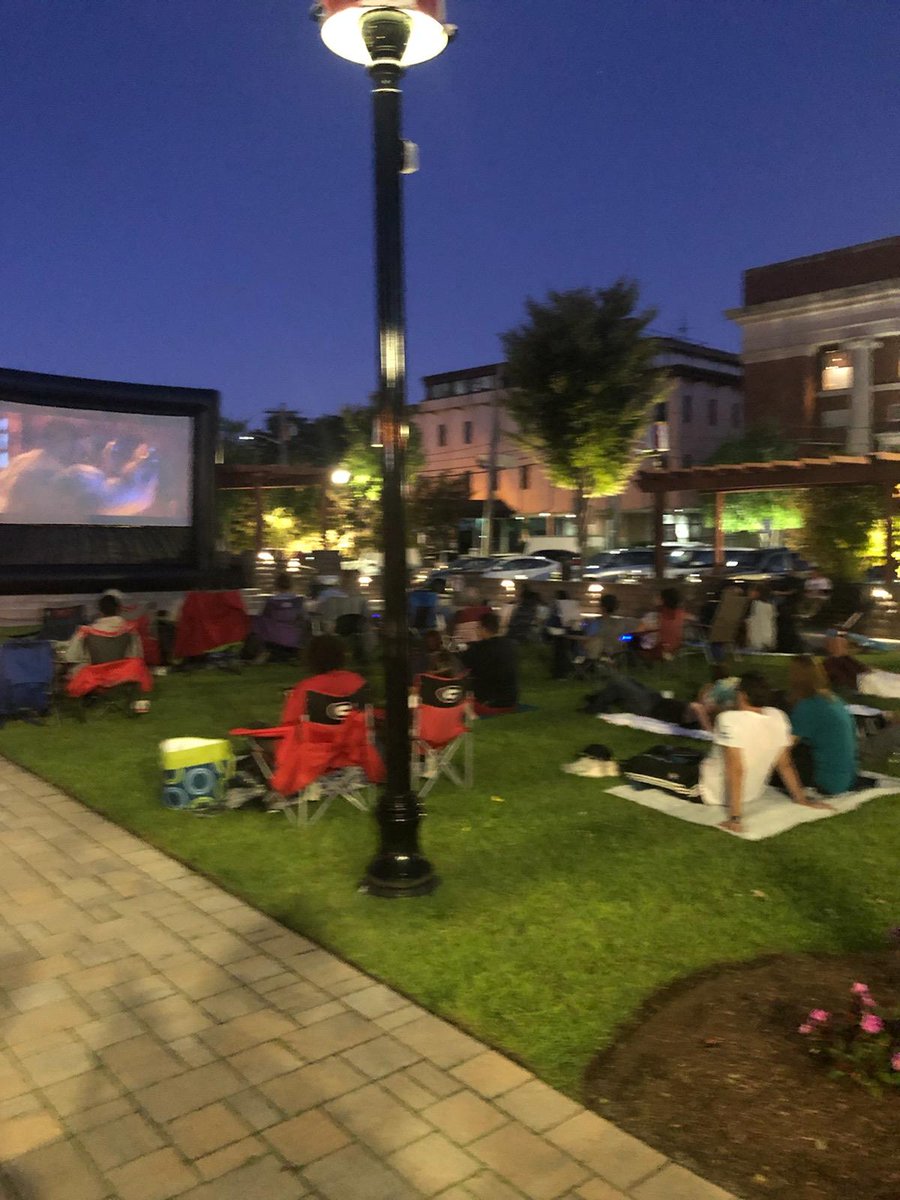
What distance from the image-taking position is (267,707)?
9703 millimetres

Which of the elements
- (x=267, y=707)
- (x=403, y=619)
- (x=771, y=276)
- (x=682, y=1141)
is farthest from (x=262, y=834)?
(x=771, y=276)

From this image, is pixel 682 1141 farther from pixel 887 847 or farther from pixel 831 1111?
pixel 887 847

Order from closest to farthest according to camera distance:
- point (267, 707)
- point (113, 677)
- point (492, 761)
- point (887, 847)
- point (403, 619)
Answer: point (403, 619) < point (887, 847) < point (492, 761) < point (113, 677) < point (267, 707)

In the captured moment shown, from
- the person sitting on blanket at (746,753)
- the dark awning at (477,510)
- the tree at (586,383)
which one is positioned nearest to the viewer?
the person sitting on blanket at (746,753)

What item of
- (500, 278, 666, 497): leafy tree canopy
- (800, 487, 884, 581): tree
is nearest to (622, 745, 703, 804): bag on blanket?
(800, 487, 884, 581): tree

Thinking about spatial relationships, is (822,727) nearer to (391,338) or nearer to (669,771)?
(669,771)

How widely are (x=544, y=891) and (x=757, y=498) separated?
31.6 metres

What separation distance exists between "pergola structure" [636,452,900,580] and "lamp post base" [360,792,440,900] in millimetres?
14081

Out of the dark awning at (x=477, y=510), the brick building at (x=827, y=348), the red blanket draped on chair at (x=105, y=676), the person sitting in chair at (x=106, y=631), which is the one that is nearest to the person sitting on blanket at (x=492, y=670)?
the red blanket draped on chair at (x=105, y=676)

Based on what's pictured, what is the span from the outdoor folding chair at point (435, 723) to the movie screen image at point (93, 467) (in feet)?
45.8

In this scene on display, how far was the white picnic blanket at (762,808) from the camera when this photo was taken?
571cm

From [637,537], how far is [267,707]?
3871 cm

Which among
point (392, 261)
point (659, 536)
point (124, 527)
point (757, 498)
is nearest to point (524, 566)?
point (757, 498)

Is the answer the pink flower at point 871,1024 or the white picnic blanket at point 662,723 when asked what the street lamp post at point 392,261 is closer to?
the pink flower at point 871,1024
